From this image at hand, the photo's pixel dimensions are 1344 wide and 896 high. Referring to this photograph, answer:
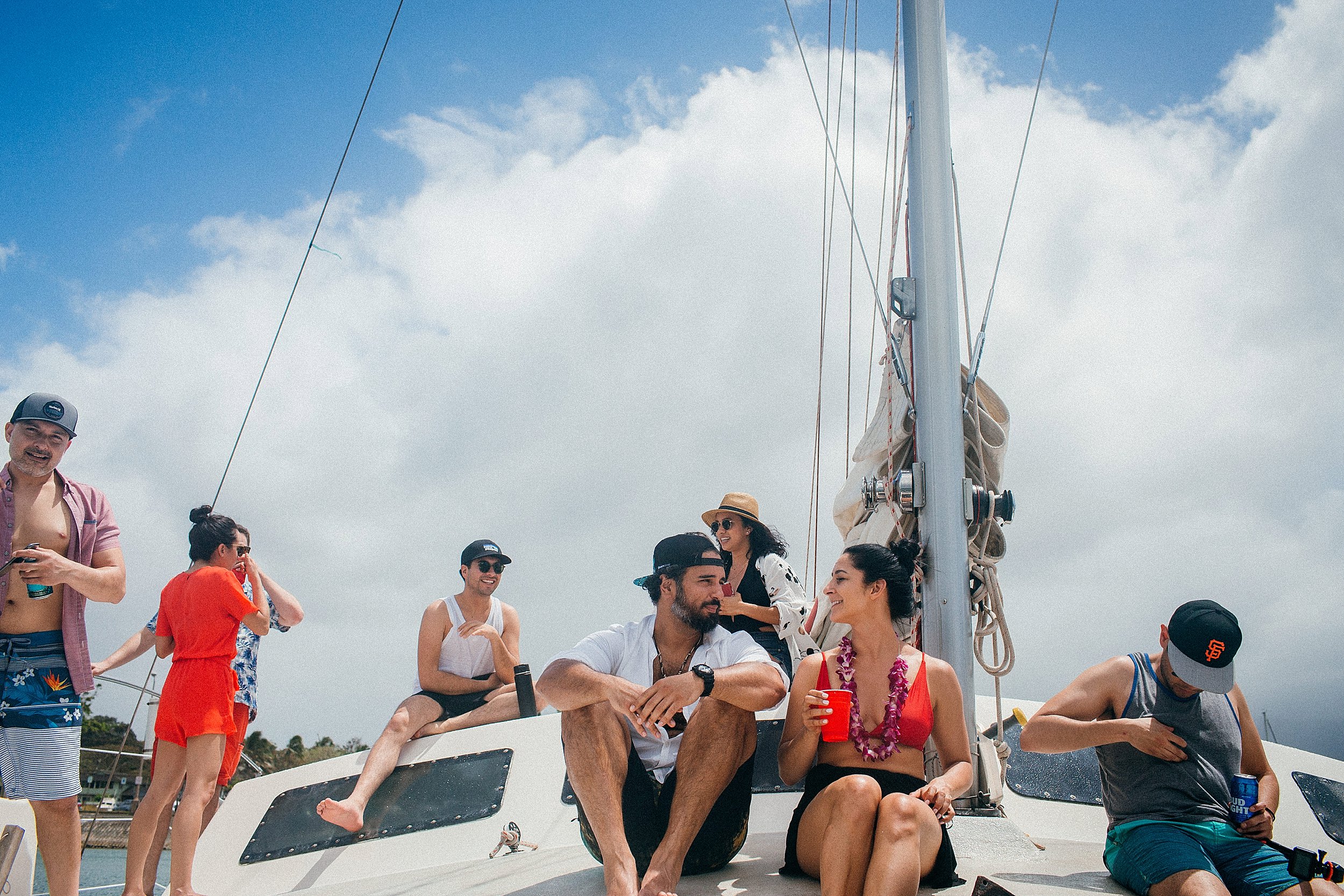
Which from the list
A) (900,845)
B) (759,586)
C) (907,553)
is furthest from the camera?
(759,586)

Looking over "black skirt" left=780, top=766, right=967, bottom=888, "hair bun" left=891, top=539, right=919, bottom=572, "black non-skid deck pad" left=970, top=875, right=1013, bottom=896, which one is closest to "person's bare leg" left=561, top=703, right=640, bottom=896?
"black skirt" left=780, top=766, right=967, bottom=888

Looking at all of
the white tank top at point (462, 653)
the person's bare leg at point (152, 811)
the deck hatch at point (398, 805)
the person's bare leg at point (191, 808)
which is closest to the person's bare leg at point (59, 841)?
the person's bare leg at point (152, 811)

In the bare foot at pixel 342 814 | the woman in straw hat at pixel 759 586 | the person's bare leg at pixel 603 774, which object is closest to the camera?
the person's bare leg at pixel 603 774

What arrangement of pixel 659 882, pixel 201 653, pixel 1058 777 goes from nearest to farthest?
1. pixel 659 882
2. pixel 201 653
3. pixel 1058 777

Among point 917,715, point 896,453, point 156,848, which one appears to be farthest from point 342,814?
point 896,453

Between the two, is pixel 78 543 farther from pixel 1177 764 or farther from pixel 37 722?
pixel 1177 764

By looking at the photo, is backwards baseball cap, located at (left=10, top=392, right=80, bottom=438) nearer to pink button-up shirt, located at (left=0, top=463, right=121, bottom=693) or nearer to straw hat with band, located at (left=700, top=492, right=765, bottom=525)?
pink button-up shirt, located at (left=0, top=463, right=121, bottom=693)

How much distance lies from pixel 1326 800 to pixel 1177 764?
171 cm

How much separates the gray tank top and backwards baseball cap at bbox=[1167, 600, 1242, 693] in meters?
0.14

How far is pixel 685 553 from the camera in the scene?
3.03 m

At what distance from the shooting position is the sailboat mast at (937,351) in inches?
131

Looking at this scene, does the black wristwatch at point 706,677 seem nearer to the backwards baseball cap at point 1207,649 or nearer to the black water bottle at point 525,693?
the backwards baseball cap at point 1207,649

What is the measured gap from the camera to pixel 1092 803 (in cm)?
380

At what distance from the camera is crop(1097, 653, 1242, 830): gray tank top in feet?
8.75
